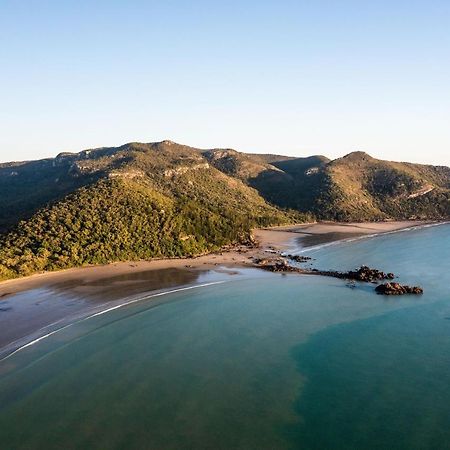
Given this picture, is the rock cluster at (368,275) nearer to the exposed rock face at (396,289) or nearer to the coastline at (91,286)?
the exposed rock face at (396,289)

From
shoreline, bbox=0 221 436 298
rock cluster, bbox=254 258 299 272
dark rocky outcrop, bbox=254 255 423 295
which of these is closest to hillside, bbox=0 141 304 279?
shoreline, bbox=0 221 436 298

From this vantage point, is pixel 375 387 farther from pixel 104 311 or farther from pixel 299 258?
pixel 299 258

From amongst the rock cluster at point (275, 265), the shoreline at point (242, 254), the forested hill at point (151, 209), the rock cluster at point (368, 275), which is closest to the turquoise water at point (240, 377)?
the rock cluster at point (368, 275)

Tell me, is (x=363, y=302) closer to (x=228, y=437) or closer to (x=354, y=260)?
(x=354, y=260)

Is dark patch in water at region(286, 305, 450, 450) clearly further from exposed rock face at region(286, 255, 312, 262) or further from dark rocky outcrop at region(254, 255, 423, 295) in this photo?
exposed rock face at region(286, 255, 312, 262)

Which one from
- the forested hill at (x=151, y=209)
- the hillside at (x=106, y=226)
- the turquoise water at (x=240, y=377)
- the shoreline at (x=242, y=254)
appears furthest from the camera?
the forested hill at (x=151, y=209)

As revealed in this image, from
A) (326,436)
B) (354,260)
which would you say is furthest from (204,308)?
(354,260)

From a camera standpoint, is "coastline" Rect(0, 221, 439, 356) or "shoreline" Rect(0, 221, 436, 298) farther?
"shoreline" Rect(0, 221, 436, 298)
